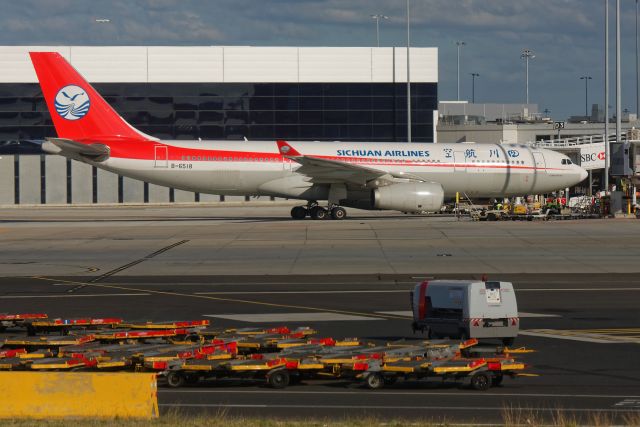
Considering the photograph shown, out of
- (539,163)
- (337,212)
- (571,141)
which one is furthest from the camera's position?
(571,141)

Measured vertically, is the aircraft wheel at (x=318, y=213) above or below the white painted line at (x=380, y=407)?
above

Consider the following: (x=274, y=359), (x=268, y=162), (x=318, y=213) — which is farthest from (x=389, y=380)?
(x=318, y=213)

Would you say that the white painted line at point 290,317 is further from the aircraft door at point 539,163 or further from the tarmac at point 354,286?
the aircraft door at point 539,163

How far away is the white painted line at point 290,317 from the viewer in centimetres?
2094

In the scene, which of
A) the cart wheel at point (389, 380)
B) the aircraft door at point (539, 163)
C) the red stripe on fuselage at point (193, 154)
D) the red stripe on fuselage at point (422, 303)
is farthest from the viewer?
the aircraft door at point (539, 163)

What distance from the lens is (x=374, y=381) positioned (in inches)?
544

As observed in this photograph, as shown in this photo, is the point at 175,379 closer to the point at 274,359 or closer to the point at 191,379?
the point at 191,379

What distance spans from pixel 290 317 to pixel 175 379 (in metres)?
7.44

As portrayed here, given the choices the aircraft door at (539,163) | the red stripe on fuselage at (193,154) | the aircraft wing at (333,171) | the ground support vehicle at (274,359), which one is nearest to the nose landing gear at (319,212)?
the aircraft wing at (333,171)

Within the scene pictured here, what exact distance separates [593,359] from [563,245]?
22155 mm

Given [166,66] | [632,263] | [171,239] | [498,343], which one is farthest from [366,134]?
[498,343]

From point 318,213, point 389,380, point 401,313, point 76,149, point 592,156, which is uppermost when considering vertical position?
point 592,156

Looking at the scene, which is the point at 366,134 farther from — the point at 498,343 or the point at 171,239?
the point at 498,343

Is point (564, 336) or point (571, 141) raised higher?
point (571, 141)
